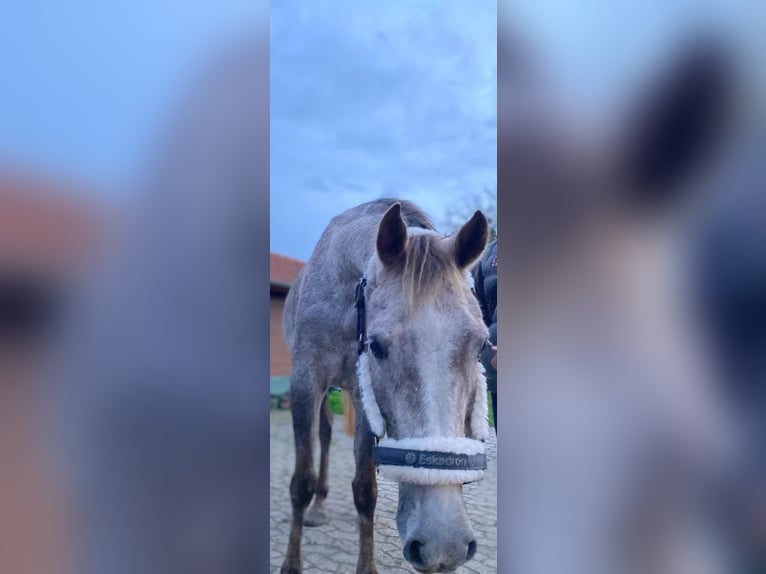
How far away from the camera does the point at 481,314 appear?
1278 millimetres

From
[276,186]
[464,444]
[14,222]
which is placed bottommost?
[464,444]

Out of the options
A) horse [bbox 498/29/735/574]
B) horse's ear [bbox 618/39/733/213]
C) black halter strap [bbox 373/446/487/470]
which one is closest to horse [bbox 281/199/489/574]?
black halter strap [bbox 373/446/487/470]

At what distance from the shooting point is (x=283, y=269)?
1.37 meters

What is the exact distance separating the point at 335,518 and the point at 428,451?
17.6 inches

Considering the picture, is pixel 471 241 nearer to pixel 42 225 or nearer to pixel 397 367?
pixel 397 367

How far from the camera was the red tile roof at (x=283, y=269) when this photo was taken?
136 centimetres

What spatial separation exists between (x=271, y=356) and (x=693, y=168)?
1.25 metres

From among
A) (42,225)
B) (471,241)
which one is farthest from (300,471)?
(42,225)

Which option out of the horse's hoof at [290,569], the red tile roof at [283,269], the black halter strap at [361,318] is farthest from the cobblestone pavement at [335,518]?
the red tile roof at [283,269]

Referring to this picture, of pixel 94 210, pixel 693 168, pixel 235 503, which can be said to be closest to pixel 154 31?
pixel 94 210

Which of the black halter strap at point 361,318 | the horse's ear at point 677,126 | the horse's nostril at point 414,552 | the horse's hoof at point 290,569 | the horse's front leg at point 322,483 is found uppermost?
the horse's ear at point 677,126

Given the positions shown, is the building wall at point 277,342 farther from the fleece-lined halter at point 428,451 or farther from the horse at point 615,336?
the horse at point 615,336

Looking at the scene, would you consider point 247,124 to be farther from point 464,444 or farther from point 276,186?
point 464,444

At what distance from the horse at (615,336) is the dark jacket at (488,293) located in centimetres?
4
